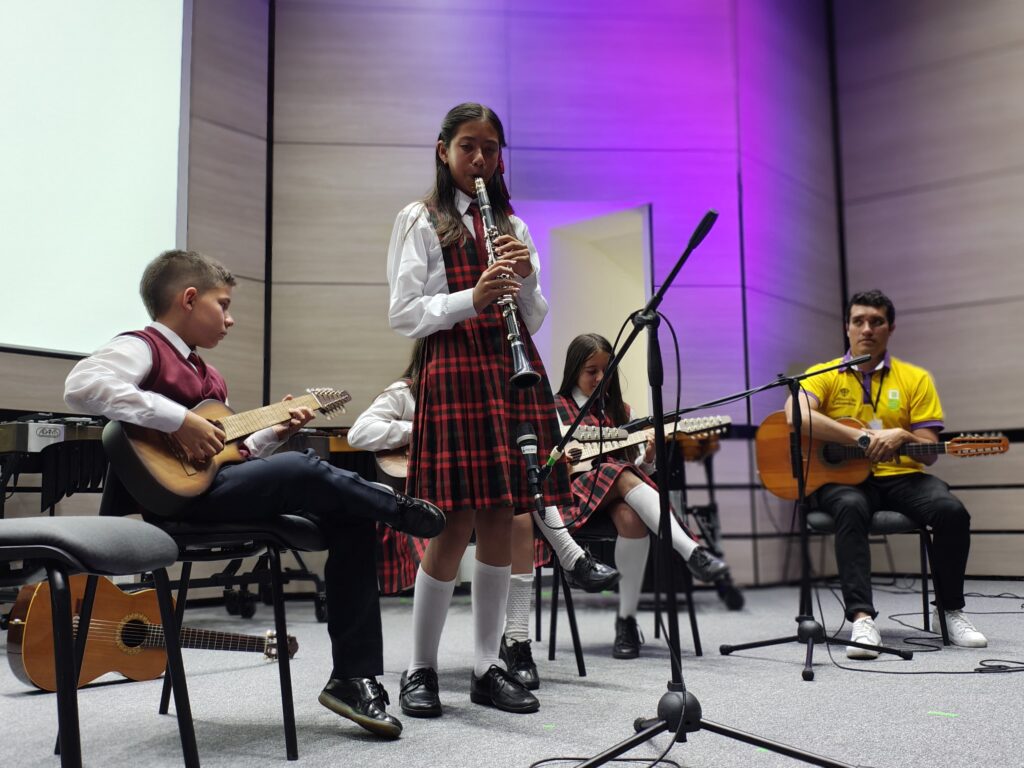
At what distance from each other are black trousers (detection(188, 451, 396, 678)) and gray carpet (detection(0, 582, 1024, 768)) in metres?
0.21

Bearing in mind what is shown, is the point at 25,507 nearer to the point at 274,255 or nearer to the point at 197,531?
the point at 274,255

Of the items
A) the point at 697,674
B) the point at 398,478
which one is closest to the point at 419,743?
the point at 697,674

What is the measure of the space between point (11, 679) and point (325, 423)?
7.70ft

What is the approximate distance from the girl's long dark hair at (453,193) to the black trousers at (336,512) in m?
0.69

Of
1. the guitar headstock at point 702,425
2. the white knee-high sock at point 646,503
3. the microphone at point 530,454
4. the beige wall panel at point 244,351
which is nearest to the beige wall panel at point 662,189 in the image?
the beige wall panel at point 244,351

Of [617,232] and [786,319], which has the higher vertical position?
[617,232]

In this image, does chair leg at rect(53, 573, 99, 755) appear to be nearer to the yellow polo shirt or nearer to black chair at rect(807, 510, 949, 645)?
black chair at rect(807, 510, 949, 645)

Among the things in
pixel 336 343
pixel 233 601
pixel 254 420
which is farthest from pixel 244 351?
pixel 254 420

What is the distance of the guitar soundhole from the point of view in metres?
2.51

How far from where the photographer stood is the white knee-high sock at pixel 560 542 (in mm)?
2814

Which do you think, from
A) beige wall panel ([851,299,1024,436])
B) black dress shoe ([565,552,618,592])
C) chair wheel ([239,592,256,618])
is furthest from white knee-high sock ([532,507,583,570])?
beige wall panel ([851,299,1024,436])

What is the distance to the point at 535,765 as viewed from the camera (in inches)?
63.6

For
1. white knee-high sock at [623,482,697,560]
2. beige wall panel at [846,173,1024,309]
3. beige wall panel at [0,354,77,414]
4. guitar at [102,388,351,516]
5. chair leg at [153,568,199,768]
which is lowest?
chair leg at [153,568,199,768]

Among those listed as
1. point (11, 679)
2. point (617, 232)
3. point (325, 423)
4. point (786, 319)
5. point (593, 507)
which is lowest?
point (11, 679)
